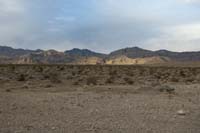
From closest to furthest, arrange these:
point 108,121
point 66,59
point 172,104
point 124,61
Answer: point 108,121 < point 172,104 < point 124,61 < point 66,59

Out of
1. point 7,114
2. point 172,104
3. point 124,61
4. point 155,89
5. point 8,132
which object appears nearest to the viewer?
point 8,132

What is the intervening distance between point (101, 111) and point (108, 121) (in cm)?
254

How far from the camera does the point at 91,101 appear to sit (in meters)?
20.5

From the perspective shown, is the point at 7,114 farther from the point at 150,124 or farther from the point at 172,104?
the point at 172,104

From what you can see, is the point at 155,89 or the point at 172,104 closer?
the point at 172,104

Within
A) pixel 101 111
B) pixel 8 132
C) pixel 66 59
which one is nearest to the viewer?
pixel 8 132

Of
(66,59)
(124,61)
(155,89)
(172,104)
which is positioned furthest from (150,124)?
(66,59)

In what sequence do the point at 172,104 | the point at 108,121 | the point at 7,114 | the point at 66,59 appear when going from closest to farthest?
1. the point at 108,121
2. the point at 7,114
3. the point at 172,104
4. the point at 66,59

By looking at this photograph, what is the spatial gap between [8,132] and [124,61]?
540 ft

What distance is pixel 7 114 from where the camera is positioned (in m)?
16.0

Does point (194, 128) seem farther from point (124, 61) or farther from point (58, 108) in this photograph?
point (124, 61)

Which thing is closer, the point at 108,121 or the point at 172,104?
the point at 108,121

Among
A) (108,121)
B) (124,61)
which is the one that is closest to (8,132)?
(108,121)

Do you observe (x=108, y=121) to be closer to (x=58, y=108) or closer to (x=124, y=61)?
(x=58, y=108)
